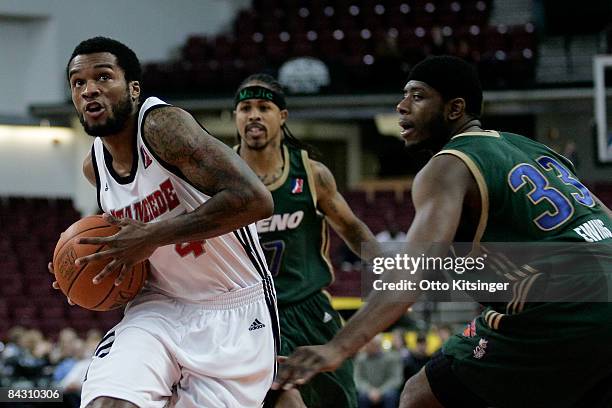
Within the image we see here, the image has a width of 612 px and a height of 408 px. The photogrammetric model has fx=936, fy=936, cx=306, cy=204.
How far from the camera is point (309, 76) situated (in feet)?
60.1

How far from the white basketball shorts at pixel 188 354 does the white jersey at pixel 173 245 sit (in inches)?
2.3

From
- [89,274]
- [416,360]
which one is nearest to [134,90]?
[89,274]

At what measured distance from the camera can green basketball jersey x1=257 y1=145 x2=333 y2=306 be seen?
5.13 metres

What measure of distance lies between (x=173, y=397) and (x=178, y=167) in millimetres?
896

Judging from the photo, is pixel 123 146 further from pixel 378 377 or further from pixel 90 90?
pixel 378 377

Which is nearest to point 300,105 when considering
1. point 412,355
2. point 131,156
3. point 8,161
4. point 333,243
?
point 333,243

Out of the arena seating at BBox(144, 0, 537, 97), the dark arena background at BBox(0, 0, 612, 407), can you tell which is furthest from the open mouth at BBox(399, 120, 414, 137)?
the arena seating at BBox(144, 0, 537, 97)

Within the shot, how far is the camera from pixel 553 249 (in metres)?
3.35

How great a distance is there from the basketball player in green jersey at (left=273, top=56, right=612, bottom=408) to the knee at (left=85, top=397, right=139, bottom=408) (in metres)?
1.17

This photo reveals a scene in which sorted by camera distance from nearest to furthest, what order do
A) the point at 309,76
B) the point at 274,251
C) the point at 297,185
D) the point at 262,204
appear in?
the point at 262,204 < the point at 274,251 < the point at 297,185 < the point at 309,76

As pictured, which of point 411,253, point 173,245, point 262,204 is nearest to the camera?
point 411,253

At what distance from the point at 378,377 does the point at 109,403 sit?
6.75 m

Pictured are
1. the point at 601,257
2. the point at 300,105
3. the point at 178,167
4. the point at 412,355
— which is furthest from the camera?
the point at 300,105

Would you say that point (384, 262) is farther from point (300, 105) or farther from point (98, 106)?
point (300, 105)
